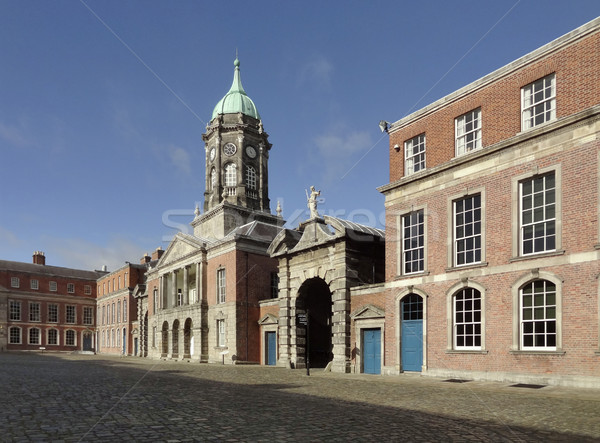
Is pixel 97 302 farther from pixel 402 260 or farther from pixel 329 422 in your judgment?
pixel 329 422

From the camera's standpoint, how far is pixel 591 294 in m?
17.4

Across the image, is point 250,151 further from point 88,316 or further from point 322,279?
point 88,316

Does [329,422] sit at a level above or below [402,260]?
below

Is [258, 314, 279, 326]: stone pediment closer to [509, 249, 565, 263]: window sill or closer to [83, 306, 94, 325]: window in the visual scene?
[509, 249, 565, 263]: window sill

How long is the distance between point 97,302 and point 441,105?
69.7m

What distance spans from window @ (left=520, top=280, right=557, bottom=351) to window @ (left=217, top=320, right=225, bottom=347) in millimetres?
25044

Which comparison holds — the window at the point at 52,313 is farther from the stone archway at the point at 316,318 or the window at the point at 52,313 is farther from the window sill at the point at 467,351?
the window sill at the point at 467,351

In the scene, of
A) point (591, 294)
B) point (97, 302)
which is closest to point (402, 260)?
point (591, 294)

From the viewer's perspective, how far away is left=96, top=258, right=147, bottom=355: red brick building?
214 feet

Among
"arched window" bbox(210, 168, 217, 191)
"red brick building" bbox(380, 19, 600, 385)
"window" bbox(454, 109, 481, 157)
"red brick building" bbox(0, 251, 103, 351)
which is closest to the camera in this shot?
"red brick building" bbox(380, 19, 600, 385)

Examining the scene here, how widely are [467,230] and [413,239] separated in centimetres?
292

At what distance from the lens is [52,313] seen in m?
77.7

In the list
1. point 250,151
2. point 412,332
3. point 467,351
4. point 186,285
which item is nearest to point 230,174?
point 250,151

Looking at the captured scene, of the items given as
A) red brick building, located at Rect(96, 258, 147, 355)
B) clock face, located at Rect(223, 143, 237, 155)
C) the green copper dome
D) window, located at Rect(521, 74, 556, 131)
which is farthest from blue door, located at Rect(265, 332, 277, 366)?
red brick building, located at Rect(96, 258, 147, 355)
